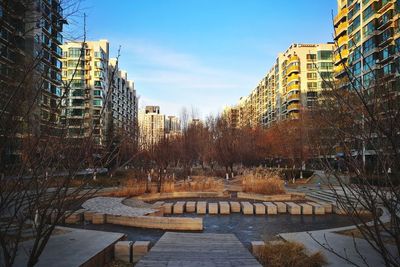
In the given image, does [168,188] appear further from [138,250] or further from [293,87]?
[293,87]

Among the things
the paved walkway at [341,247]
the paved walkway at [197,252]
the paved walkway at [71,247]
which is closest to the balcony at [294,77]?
the paved walkway at [341,247]

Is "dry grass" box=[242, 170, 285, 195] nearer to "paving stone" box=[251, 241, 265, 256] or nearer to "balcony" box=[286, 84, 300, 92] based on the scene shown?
"paving stone" box=[251, 241, 265, 256]

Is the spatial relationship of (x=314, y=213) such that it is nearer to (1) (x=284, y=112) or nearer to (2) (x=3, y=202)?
(2) (x=3, y=202)

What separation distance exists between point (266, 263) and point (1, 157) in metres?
4.94

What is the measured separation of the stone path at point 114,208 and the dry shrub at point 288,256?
239 inches

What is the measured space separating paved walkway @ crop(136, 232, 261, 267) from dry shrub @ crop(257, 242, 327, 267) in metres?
0.36

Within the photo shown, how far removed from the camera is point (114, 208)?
14055 millimetres

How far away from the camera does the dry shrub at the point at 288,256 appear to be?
6.50 m

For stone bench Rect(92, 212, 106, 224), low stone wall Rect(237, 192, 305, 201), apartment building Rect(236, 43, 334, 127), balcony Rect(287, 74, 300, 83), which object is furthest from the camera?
balcony Rect(287, 74, 300, 83)

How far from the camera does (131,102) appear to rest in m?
138

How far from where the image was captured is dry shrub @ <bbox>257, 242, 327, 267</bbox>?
21.3 feet

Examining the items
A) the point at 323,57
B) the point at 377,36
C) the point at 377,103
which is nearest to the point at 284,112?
the point at 323,57

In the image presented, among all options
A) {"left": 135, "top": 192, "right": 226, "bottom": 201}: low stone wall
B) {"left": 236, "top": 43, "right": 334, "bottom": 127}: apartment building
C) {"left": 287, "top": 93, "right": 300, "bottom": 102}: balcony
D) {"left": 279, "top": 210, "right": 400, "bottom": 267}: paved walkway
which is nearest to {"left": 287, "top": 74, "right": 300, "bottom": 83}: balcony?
{"left": 236, "top": 43, "right": 334, "bottom": 127}: apartment building

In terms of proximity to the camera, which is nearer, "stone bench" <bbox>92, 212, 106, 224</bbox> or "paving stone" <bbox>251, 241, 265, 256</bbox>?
"paving stone" <bbox>251, 241, 265, 256</bbox>
